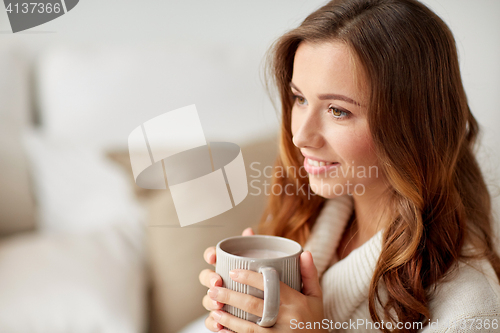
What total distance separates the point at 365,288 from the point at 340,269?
6 cm

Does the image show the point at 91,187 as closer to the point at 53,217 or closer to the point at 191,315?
the point at 53,217

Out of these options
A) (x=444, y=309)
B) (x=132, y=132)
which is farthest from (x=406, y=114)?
(x=132, y=132)

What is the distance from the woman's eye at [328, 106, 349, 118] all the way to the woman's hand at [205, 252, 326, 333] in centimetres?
20

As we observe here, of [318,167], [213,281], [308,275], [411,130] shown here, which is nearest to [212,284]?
[213,281]

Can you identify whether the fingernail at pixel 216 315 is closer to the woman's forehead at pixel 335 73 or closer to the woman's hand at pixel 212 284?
the woman's hand at pixel 212 284

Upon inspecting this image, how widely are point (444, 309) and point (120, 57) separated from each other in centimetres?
61

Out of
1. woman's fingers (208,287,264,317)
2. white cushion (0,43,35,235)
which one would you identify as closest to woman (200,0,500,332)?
woman's fingers (208,287,264,317)

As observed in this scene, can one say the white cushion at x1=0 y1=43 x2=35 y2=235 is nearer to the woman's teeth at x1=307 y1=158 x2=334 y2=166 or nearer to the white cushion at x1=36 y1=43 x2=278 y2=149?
the white cushion at x1=36 y1=43 x2=278 y2=149

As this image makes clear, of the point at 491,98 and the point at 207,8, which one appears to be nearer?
the point at 207,8

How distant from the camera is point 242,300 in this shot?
0.45 meters

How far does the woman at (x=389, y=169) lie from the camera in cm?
50

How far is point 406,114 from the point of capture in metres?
0.52

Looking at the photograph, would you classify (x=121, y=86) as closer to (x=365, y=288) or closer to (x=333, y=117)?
(x=333, y=117)

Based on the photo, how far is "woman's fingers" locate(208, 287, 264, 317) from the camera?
1.47ft
